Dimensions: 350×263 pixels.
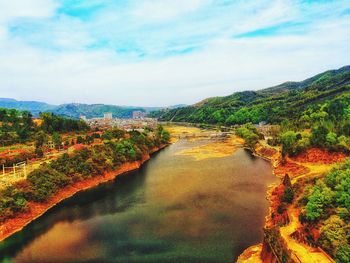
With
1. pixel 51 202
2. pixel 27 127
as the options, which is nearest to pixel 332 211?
pixel 51 202

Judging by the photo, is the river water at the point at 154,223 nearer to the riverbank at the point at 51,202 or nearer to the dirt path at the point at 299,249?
the riverbank at the point at 51,202

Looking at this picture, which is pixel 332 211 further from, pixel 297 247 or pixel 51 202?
pixel 51 202

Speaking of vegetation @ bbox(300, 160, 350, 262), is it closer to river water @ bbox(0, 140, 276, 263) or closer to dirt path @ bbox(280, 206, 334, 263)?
dirt path @ bbox(280, 206, 334, 263)

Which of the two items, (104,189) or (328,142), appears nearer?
(104,189)

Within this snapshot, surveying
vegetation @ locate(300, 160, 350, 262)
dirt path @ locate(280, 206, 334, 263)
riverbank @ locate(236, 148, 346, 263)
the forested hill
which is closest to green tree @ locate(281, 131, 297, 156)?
riverbank @ locate(236, 148, 346, 263)

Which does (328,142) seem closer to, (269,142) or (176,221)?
(269,142)

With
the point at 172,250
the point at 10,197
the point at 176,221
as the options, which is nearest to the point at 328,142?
the point at 176,221

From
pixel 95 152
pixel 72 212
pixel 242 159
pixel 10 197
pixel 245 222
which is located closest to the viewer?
pixel 245 222

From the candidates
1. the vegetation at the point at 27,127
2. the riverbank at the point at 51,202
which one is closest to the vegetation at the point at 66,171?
the riverbank at the point at 51,202
